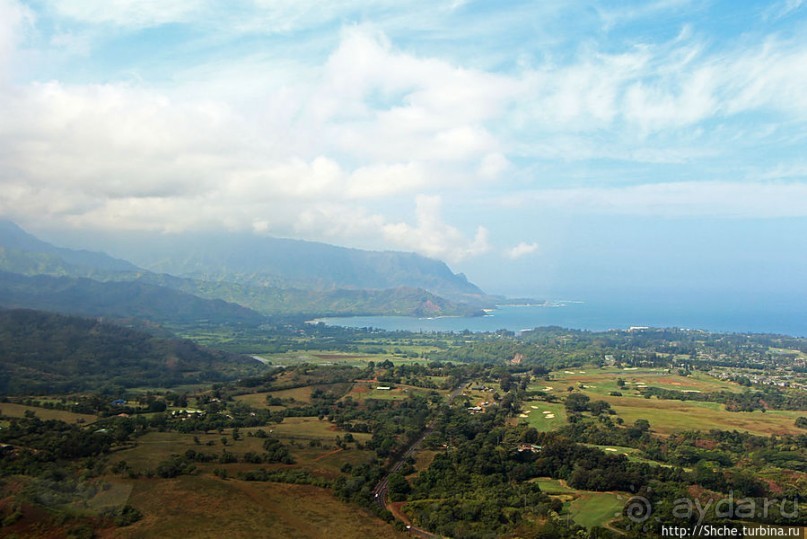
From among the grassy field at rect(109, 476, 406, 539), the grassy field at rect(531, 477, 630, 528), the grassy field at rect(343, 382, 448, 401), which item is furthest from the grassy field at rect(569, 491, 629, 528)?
the grassy field at rect(343, 382, 448, 401)

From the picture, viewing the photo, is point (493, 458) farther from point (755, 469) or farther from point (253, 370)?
point (253, 370)

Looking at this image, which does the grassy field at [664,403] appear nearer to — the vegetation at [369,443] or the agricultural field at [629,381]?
the agricultural field at [629,381]

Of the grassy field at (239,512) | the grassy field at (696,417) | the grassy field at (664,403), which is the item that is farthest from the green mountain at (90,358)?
the grassy field at (696,417)

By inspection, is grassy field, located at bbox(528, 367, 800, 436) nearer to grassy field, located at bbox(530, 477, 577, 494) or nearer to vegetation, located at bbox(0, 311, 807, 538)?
vegetation, located at bbox(0, 311, 807, 538)

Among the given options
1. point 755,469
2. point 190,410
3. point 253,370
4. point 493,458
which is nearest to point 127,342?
point 253,370

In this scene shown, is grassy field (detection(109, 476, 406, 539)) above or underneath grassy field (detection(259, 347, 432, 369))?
above

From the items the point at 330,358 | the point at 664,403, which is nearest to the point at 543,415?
the point at 664,403
